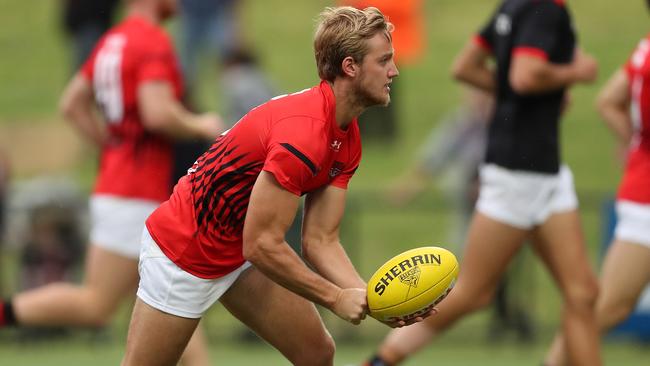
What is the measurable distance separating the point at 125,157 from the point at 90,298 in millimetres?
800

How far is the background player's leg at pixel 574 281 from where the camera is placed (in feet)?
23.3

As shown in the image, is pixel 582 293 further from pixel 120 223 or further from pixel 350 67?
pixel 120 223

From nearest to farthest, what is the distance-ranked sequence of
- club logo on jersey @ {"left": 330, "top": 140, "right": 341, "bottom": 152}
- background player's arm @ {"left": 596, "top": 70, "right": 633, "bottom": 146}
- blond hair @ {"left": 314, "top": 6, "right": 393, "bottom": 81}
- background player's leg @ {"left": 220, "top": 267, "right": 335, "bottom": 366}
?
1. blond hair @ {"left": 314, "top": 6, "right": 393, "bottom": 81}
2. club logo on jersey @ {"left": 330, "top": 140, "right": 341, "bottom": 152}
3. background player's leg @ {"left": 220, "top": 267, "right": 335, "bottom": 366}
4. background player's arm @ {"left": 596, "top": 70, "right": 633, "bottom": 146}

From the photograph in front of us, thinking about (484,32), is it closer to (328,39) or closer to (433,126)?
(328,39)

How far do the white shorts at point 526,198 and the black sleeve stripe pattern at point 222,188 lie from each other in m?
1.93

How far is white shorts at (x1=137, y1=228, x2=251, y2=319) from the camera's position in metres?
5.75

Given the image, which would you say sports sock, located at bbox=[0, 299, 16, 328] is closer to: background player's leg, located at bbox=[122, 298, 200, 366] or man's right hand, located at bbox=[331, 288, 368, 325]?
background player's leg, located at bbox=[122, 298, 200, 366]

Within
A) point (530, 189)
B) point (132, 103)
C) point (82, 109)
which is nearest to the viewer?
point (530, 189)

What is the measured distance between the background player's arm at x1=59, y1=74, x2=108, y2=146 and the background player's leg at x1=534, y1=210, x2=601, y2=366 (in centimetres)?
266

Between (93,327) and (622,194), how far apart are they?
2.94 m

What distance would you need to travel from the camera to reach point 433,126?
1730 centimetres

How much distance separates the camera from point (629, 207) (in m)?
7.47

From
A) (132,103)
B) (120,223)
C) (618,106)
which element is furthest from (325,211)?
(618,106)

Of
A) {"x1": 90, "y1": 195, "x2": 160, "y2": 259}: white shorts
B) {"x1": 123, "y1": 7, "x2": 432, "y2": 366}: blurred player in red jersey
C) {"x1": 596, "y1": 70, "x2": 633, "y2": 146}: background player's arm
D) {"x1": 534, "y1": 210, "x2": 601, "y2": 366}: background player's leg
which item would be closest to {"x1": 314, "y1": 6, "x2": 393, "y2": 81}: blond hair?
{"x1": 123, "y1": 7, "x2": 432, "y2": 366}: blurred player in red jersey
